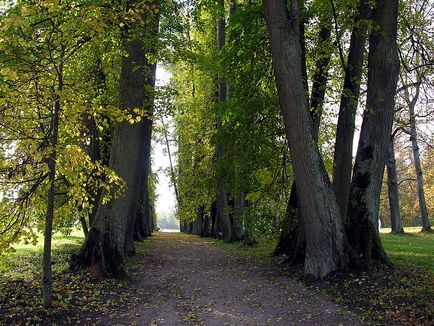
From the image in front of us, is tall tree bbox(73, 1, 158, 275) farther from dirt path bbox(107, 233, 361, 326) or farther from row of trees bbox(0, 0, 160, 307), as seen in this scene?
row of trees bbox(0, 0, 160, 307)

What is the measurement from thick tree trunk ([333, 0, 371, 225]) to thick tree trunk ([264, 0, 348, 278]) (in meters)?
1.25

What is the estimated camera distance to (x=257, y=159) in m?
12.7

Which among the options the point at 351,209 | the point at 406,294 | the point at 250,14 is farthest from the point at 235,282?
the point at 250,14

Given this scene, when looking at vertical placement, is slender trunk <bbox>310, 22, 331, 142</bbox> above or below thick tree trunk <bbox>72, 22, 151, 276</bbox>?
above

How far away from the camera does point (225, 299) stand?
8.36 metres

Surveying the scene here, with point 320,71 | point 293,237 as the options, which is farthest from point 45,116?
point 293,237

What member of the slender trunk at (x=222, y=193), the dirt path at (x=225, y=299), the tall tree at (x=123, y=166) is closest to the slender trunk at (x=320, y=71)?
the dirt path at (x=225, y=299)

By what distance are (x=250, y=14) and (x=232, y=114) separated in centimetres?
284

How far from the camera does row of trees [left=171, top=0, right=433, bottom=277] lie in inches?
362

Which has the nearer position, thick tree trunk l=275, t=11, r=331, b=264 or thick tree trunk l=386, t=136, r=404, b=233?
thick tree trunk l=275, t=11, r=331, b=264

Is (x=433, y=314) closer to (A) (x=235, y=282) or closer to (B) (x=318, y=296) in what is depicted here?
(B) (x=318, y=296)

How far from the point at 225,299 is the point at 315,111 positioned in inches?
226

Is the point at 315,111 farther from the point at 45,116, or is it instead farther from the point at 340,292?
the point at 45,116

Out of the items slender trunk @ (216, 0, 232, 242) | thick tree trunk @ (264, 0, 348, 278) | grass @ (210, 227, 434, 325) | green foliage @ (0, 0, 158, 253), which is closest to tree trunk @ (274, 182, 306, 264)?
grass @ (210, 227, 434, 325)
